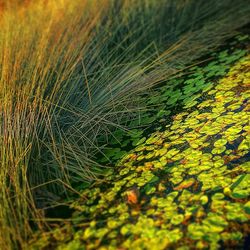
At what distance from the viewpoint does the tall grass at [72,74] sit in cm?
215

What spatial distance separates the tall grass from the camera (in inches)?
84.8

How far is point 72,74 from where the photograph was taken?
2.85 meters

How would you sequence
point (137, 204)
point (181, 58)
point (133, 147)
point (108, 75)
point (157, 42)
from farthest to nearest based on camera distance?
point (157, 42) < point (181, 58) < point (108, 75) < point (133, 147) < point (137, 204)

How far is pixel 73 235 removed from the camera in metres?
1.87

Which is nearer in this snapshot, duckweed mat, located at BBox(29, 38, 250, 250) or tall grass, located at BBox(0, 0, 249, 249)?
duckweed mat, located at BBox(29, 38, 250, 250)

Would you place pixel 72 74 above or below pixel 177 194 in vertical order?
above

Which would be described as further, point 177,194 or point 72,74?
point 72,74

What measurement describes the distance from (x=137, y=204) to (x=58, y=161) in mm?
543

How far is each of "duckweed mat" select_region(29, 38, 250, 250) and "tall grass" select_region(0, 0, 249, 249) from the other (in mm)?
197

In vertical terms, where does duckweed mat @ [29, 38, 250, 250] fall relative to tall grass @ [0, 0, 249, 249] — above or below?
below

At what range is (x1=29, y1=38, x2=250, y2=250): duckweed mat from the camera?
1.75 metres

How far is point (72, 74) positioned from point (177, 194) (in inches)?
52.4

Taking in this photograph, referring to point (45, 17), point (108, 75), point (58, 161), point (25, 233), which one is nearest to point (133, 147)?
point (58, 161)

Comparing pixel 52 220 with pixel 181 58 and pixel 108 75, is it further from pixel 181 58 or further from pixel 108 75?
pixel 181 58
